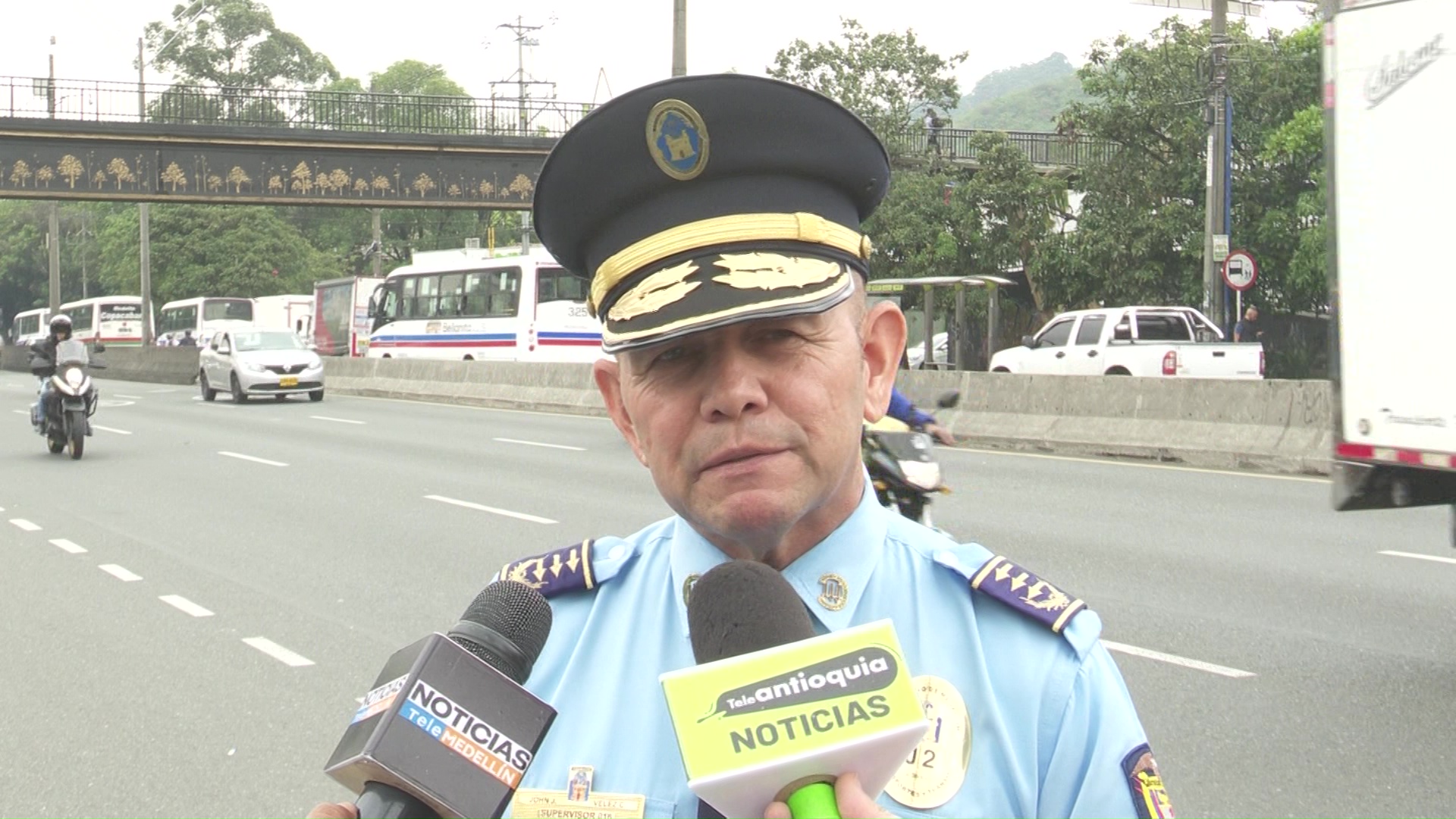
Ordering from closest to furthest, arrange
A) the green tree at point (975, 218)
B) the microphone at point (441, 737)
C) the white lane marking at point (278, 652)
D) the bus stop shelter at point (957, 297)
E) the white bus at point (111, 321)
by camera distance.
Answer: the microphone at point (441, 737) < the white lane marking at point (278, 652) < the bus stop shelter at point (957, 297) < the green tree at point (975, 218) < the white bus at point (111, 321)

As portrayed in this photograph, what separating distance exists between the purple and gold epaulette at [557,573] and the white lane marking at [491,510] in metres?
10.6

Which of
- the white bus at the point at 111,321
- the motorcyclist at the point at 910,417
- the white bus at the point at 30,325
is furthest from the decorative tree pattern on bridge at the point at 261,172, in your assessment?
the white bus at the point at 30,325

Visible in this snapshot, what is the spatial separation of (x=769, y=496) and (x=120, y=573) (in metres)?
9.42

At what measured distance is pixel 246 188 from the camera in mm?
34875

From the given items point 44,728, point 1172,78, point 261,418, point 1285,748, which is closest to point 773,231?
point 1285,748

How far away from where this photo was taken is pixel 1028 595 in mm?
1784

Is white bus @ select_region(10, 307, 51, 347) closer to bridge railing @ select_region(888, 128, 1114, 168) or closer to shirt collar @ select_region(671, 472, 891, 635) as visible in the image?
bridge railing @ select_region(888, 128, 1114, 168)

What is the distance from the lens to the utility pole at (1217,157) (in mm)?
27500

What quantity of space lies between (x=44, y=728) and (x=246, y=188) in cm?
3009

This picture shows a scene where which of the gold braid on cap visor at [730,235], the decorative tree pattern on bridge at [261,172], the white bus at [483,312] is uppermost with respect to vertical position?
the decorative tree pattern on bridge at [261,172]

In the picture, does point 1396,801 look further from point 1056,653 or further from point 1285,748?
point 1056,653

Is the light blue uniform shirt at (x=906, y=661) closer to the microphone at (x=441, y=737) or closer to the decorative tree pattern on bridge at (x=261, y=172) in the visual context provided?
the microphone at (x=441, y=737)

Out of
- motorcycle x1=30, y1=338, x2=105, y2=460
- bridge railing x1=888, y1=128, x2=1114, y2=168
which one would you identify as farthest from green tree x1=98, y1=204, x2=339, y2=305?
motorcycle x1=30, y1=338, x2=105, y2=460

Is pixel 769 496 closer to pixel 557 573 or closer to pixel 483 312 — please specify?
pixel 557 573
